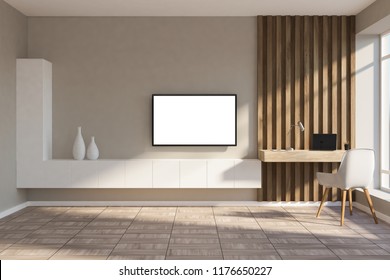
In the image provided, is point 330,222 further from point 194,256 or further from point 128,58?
point 128,58

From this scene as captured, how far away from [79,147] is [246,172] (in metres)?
2.24

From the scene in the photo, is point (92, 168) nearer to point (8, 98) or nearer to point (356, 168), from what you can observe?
point (8, 98)

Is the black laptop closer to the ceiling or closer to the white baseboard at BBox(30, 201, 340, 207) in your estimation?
the white baseboard at BBox(30, 201, 340, 207)

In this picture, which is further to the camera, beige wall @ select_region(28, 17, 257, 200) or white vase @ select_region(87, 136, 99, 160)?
beige wall @ select_region(28, 17, 257, 200)

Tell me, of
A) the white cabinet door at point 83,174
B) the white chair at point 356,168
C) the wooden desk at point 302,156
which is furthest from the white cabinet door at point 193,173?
the white chair at point 356,168

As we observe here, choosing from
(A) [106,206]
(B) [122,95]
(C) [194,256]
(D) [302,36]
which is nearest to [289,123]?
(D) [302,36]

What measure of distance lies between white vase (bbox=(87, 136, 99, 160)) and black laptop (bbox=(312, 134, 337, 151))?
289cm

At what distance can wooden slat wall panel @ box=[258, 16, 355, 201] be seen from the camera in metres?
6.91

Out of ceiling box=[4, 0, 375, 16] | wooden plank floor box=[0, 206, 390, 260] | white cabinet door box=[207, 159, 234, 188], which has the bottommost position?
wooden plank floor box=[0, 206, 390, 260]

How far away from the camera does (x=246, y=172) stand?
665 cm

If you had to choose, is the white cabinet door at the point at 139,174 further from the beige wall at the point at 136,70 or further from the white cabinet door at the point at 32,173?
the white cabinet door at the point at 32,173

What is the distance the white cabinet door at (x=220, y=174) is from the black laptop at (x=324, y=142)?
3.73 ft

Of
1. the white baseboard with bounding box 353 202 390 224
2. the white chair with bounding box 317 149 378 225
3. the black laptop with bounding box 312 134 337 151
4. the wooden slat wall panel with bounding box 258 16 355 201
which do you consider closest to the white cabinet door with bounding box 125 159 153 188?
the wooden slat wall panel with bounding box 258 16 355 201

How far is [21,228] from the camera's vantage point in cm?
538
